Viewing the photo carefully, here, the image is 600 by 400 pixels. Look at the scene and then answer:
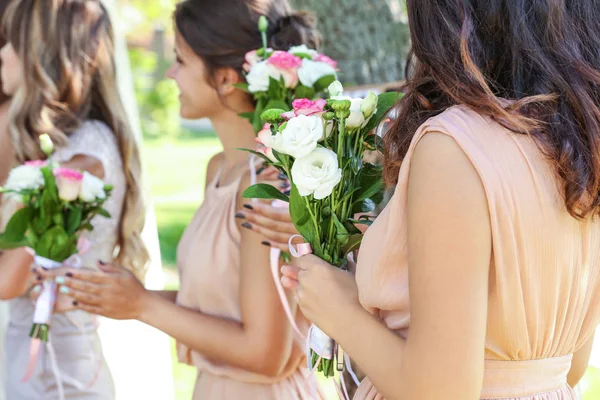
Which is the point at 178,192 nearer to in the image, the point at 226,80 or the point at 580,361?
the point at 226,80

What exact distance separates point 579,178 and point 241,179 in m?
1.47

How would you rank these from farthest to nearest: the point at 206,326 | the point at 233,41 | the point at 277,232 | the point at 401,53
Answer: the point at 401,53, the point at 233,41, the point at 206,326, the point at 277,232

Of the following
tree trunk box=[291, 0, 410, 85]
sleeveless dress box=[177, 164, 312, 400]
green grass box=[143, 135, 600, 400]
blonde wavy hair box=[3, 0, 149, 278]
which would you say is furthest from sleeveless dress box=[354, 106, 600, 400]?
green grass box=[143, 135, 600, 400]

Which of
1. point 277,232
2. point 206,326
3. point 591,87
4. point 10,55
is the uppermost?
point 591,87

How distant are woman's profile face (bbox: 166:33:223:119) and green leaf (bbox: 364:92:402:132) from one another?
1071 mm

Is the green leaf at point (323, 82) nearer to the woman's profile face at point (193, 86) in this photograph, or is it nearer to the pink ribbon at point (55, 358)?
the woman's profile face at point (193, 86)

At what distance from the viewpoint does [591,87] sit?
160cm

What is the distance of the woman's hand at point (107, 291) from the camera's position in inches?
111

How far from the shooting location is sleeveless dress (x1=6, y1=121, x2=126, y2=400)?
3.28 m

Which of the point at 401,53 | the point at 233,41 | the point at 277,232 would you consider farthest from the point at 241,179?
the point at 401,53

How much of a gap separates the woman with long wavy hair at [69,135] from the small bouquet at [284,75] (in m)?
0.93

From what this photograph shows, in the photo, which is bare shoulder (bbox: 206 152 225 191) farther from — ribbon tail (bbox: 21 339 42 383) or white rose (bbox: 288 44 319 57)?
ribbon tail (bbox: 21 339 42 383)

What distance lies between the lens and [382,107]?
2.06 metres

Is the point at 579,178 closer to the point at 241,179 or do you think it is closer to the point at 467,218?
the point at 467,218
